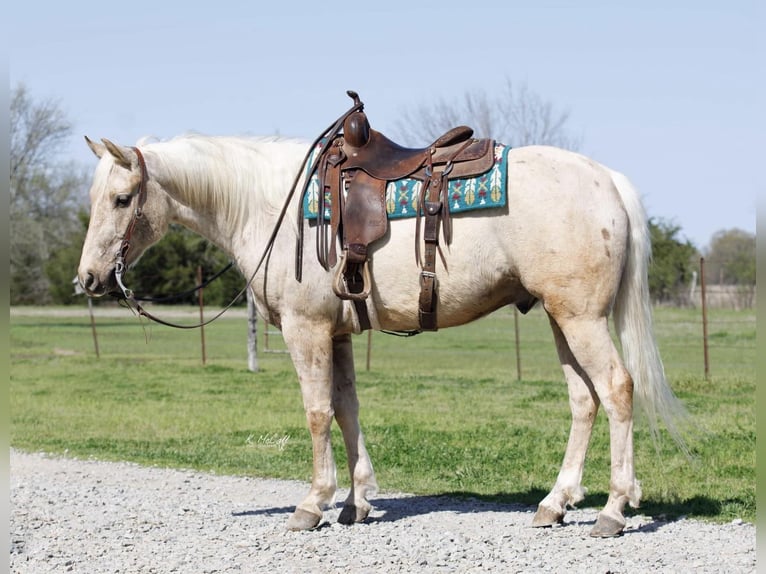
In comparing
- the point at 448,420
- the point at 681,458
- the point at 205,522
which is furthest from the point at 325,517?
the point at 448,420

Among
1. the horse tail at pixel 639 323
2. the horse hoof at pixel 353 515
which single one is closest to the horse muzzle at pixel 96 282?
the horse hoof at pixel 353 515

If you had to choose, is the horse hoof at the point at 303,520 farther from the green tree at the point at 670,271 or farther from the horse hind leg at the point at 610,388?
the green tree at the point at 670,271

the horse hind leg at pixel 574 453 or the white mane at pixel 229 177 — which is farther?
the white mane at pixel 229 177

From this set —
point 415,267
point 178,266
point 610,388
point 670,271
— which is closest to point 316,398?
point 415,267

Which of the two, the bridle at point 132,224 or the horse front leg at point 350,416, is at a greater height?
the bridle at point 132,224

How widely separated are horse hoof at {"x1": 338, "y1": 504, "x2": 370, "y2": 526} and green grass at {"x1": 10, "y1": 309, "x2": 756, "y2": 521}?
1272 millimetres

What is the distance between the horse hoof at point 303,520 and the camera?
6.03 metres

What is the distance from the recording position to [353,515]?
20.6ft

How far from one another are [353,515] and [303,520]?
397 millimetres

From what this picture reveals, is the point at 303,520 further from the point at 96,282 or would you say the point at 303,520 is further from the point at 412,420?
the point at 412,420

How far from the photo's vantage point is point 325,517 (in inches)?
257

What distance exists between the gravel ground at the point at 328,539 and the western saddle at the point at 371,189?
1387 mm

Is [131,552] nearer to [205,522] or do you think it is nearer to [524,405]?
[205,522]

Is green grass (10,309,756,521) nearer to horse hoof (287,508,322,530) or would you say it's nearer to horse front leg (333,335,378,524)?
horse front leg (333,335,378,524)
